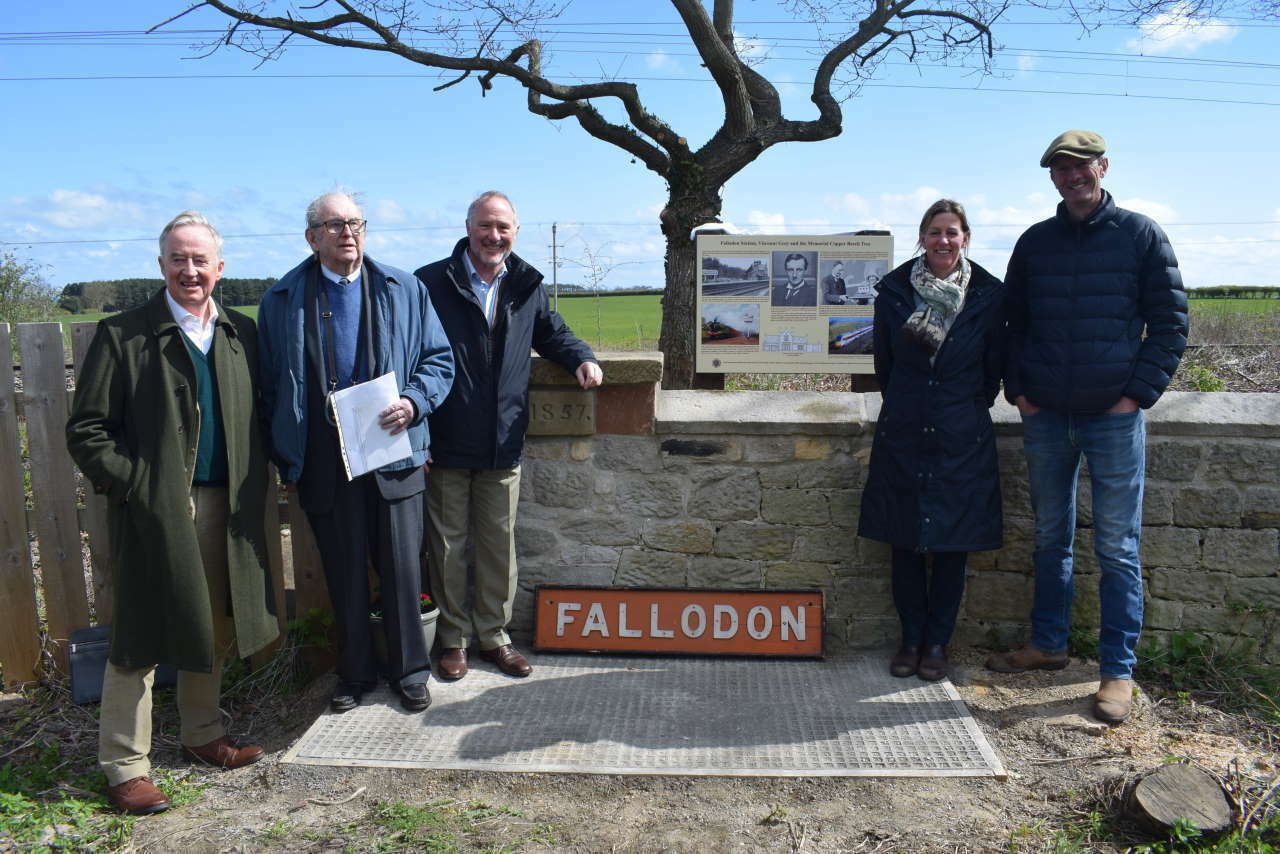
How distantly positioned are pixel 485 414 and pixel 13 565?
2231 millimetres

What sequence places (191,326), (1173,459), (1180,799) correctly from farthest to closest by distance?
(1173,459), (191,326), (1180,799)

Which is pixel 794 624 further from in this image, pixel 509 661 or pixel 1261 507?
pixel 1261 507

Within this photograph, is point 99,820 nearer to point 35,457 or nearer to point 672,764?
point 35,457

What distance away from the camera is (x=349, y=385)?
3393mm

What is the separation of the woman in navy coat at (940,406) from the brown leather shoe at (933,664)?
237 millimetres

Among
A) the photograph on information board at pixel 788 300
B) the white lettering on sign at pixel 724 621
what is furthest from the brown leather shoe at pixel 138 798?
the photograph on information board at pixel 788 300

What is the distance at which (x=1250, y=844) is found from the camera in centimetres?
277

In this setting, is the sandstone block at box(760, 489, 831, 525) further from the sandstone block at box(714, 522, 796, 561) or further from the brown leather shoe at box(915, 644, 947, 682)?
the brown leather shoe at box(915, 644, 947, 682)

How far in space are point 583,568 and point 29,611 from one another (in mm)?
2461

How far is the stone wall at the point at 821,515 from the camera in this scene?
3.99m

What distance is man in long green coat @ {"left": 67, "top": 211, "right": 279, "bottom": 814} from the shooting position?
2963 millimetres

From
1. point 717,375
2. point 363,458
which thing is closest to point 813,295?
point 717,375

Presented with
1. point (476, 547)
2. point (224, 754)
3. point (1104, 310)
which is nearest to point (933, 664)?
point (1104, 310)

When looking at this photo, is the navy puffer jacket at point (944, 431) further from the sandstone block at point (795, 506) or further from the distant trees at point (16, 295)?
the distant trees at point (16, 295)
